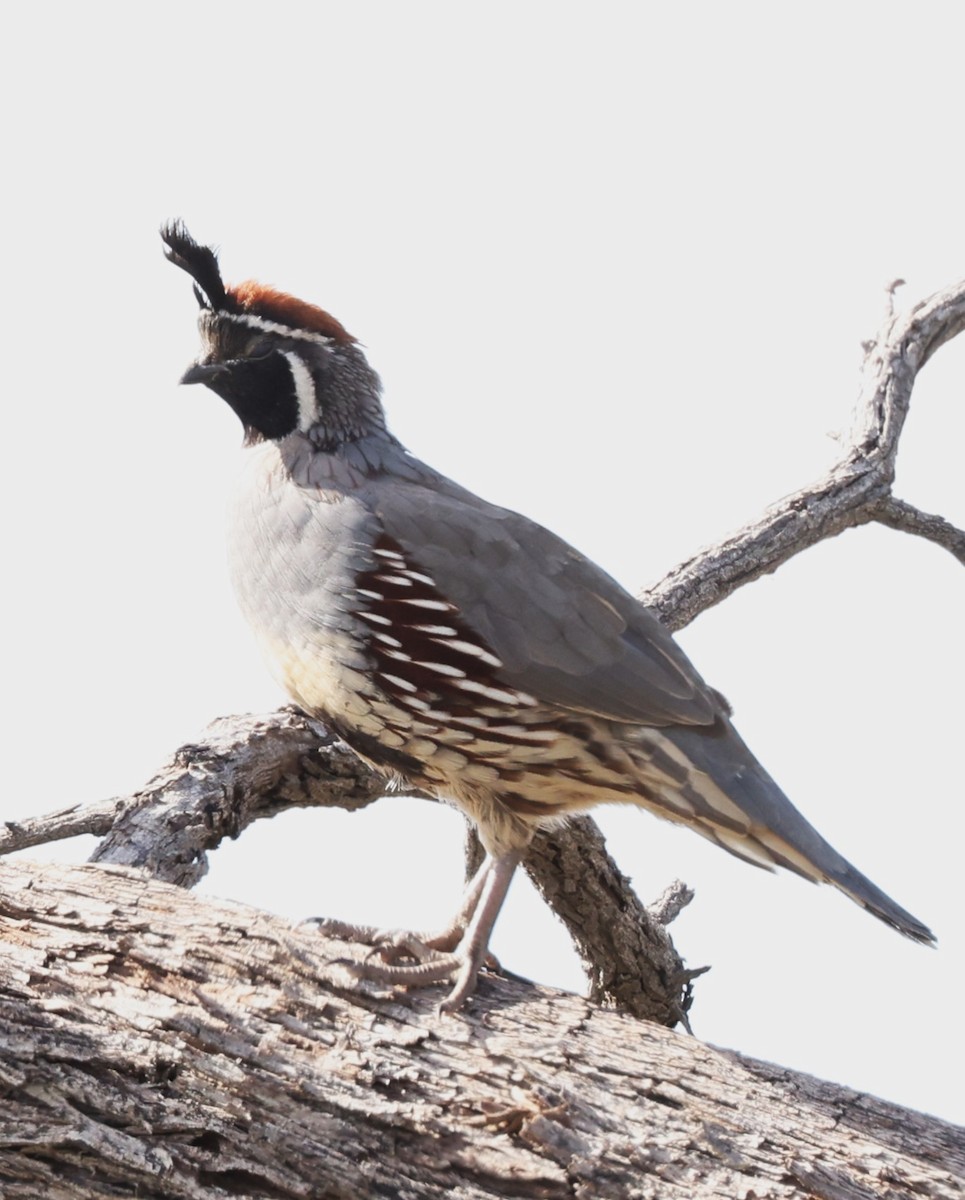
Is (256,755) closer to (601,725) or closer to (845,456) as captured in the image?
(601,725)

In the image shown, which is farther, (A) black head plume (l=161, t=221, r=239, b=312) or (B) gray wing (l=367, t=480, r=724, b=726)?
(A) black head plume (l=161, t=221, r=239, b=312)

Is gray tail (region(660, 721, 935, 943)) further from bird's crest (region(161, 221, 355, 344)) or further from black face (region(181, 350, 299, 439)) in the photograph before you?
bird's crest (region(161, 221, 355, 344))

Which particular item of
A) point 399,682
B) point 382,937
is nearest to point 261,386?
point 399,682

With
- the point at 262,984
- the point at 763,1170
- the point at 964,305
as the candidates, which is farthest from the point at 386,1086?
the point at 964,305

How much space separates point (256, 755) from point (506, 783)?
4.18 feet

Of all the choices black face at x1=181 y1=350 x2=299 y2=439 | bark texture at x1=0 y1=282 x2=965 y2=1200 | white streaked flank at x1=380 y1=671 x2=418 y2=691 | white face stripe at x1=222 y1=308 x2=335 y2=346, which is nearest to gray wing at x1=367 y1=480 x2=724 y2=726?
white streaked flank at x1=380 y1=671 x2=418 y2=691

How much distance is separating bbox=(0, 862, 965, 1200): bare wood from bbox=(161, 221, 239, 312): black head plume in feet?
7.50

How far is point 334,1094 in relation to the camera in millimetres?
3859

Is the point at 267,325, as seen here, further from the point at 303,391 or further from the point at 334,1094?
the point at 334,1094

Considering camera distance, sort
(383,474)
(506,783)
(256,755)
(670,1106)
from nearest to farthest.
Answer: (670,1106), (506,783), (383,474), (256,755)

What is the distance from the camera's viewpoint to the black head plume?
539cm

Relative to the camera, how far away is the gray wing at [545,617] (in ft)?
15.9

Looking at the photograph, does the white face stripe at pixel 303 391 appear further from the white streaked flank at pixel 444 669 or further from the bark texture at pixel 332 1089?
the bark texture at pixel 332 1089

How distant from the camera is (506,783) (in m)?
4.85
